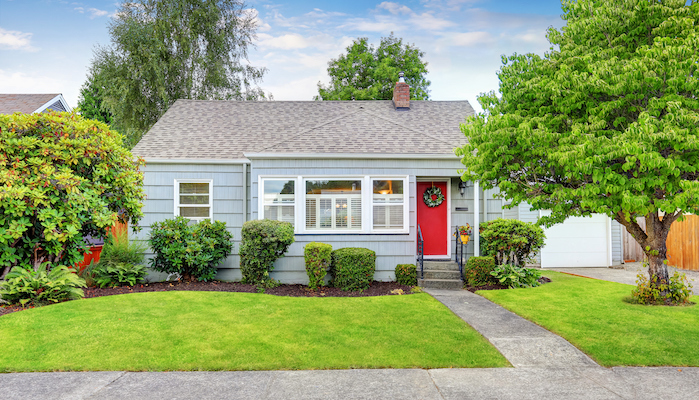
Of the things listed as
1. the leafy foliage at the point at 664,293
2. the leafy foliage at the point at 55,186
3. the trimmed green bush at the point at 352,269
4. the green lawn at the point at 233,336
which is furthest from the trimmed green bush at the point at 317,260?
the leafy foliage at the point at 664,293

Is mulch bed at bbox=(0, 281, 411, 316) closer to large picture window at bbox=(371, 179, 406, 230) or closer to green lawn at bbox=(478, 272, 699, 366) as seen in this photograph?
large picture window at bbox=(371, 179, 406, 230)

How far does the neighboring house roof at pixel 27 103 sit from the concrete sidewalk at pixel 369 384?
45.0ft

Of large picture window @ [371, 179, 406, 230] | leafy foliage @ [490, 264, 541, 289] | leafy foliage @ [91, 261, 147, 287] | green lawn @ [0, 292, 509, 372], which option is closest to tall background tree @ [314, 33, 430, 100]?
large picture window @ [371, 179, 406, 230]

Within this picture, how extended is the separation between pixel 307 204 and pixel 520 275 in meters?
4.98

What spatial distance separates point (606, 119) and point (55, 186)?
875 centimetres

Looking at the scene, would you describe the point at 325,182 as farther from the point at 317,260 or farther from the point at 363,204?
the point at 317,260

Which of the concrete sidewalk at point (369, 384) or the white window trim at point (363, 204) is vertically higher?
the white window trim at point (363, 204)

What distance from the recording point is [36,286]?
665 cm

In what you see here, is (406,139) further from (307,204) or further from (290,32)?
(290,32)

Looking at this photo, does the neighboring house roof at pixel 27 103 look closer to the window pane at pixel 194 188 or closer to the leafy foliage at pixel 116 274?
the window pane at pixel 194 188

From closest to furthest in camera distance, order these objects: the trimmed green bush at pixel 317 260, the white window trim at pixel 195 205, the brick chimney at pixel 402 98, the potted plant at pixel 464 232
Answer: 1. the trimmed green bush at pixel 317 260
2. the potted plant at pixel 464 232
3. the white window trim at pixel 195 205
4. the brick chimney at pixel 402 98

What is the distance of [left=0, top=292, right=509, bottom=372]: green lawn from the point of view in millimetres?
4465

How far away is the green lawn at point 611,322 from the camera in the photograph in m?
4.70

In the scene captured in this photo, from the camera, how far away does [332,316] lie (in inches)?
255
